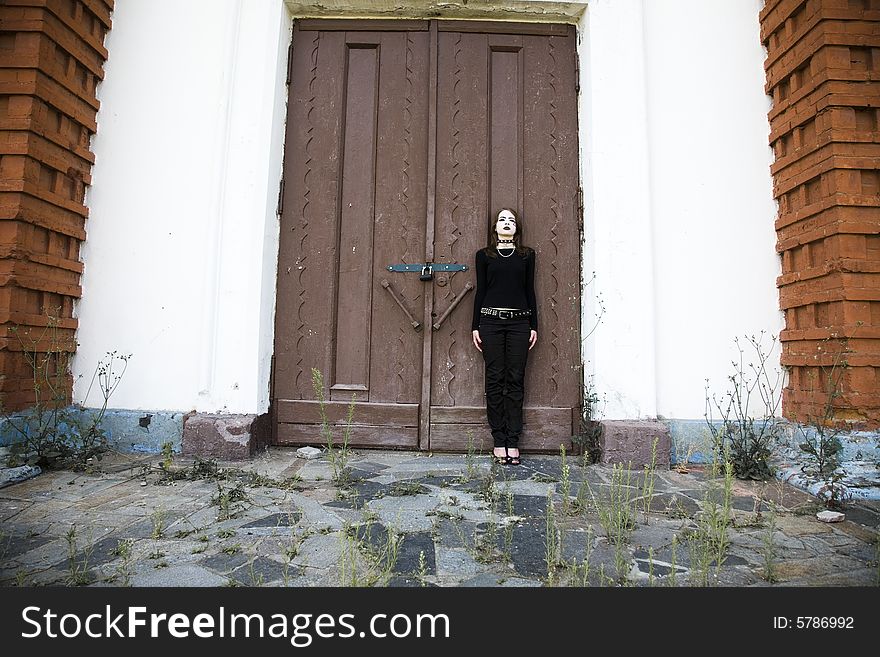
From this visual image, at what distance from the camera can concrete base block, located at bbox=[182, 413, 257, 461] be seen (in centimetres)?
391

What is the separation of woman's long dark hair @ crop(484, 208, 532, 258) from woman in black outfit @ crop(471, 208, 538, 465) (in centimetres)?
3

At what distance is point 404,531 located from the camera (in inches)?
96.3

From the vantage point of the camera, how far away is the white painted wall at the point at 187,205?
4.16m

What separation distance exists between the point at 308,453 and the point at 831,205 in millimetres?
4106

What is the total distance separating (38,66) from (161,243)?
57.4 inches

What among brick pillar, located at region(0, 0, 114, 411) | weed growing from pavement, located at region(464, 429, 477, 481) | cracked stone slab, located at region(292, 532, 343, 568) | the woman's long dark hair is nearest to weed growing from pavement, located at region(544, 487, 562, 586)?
cracked stone slab, located at region(292, 532, 343, 568)

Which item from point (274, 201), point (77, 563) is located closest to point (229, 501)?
point (77, 563)

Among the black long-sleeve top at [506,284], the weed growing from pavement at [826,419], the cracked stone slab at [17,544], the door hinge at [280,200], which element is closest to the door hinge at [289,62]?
the door hinge at [280,200]

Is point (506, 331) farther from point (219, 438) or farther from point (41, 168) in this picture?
point (41, 168)

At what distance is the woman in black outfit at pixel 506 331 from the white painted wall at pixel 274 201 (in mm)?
568

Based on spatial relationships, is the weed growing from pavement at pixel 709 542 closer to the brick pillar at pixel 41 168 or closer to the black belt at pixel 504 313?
the black belt at pixel 504 313

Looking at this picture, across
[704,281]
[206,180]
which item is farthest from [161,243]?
[704,281]

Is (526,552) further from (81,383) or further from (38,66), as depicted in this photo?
(38,66)

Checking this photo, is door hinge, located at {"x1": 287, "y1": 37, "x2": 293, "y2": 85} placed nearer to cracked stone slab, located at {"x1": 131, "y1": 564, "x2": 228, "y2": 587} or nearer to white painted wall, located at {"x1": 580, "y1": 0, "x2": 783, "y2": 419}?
white painted wall, located at {"x1": 580, "y1": 0, "x2": 783, "y2": 419}
